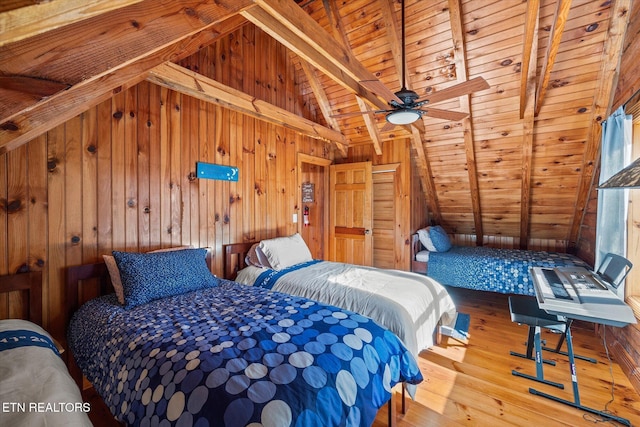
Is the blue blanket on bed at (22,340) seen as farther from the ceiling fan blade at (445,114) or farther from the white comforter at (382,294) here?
the ceiling fan blade at (445,114)

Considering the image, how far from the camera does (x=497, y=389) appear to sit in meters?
1.99

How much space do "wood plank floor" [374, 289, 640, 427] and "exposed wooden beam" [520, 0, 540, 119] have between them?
2486 millimetres

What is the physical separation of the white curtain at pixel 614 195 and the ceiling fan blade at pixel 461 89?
134 cm

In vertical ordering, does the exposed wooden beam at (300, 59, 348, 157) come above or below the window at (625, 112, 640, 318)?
above

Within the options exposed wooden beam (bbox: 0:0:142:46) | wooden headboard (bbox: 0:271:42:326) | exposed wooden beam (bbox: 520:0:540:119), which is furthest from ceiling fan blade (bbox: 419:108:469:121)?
wooden headboard (bbox: 0:271:42:326)

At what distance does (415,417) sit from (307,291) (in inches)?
44.9

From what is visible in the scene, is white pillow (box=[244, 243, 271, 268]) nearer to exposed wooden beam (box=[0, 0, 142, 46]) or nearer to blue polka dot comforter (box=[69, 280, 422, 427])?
blue polka dot comforter (box=[69, 280, 422, 427])

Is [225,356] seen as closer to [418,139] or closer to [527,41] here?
[527,41]

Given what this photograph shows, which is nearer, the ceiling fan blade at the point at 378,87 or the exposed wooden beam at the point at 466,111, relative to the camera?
the ceiling fan blade at the point at 378,87

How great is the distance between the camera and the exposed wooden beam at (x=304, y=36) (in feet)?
5.46

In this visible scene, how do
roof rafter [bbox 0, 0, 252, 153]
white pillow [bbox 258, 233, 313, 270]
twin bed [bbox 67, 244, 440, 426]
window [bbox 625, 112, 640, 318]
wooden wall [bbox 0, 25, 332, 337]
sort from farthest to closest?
white pillow [bbox 258, 233, 313, 270], window [bbox 625, 112, 640, 318], wooden wall [bbox 0, 25, 332, 337], twin bed [bbox 67, 244, 440, 426], roof rafter [bbox 0, 0, 252, 153]

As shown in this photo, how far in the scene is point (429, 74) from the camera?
3.17 m

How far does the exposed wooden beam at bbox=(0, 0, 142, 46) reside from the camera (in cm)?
54

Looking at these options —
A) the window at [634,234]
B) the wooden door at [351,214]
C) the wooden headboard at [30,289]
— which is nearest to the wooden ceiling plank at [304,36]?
the wooden door at [351,214]
